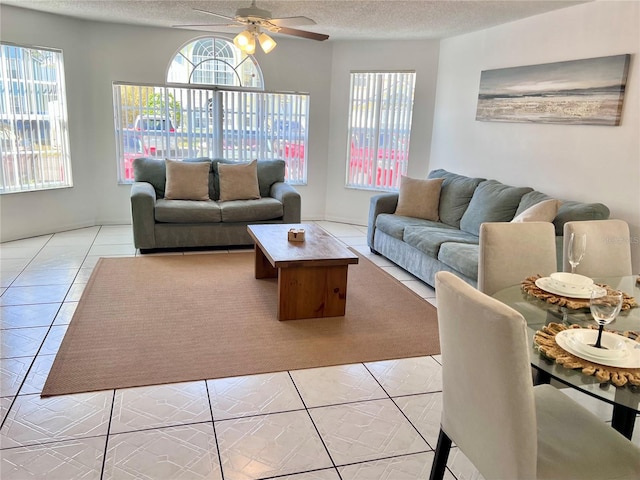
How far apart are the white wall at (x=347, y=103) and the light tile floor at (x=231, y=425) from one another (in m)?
3.79

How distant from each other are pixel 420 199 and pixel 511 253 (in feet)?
8.87

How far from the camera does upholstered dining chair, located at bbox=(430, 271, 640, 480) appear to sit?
1267 millimetres

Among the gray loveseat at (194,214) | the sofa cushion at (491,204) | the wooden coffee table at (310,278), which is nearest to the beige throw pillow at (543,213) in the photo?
the sofa cushion at (491,204)

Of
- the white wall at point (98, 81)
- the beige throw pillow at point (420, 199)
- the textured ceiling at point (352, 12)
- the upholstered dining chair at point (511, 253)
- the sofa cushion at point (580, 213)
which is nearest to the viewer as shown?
the upholstered dining chair at point (511, 253)

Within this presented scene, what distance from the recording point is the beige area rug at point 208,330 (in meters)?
2.73

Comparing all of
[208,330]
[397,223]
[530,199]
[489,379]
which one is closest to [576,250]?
[489,379]

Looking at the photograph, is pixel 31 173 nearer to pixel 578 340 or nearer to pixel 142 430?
pixel 142 430

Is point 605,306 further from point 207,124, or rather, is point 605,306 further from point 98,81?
point 98,81

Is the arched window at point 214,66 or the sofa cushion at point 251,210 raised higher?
the arched window at point 214,66

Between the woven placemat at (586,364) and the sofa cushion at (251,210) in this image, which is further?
the sofa cushion at (251,210)

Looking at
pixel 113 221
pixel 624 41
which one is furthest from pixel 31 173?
pixel 624 41

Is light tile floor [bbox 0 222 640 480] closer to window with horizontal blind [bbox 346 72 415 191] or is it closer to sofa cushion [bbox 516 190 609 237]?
sofa cushion [bbox 516 190 609 237]

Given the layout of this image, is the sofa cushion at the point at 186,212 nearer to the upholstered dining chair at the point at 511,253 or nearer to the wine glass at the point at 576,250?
the upholstered dining chair at the point at 511,253

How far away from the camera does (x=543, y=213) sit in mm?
3488
